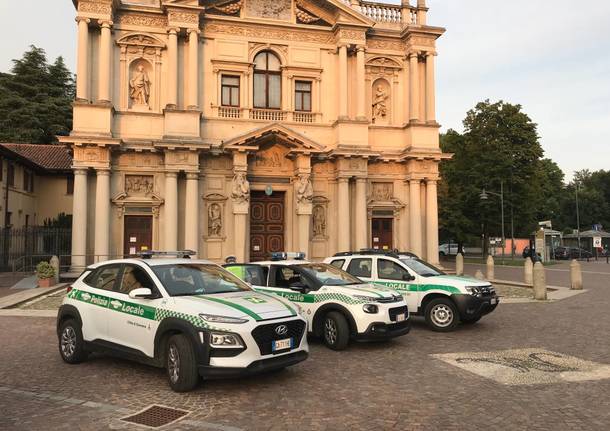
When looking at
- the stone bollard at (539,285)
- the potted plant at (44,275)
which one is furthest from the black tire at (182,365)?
the potted plant at (44,275)

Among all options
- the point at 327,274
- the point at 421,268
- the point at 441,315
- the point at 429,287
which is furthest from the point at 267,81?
the point at 441,315

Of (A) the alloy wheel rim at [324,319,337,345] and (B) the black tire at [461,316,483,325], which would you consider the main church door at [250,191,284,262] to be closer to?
(B) the black tire at [461,316,483,325]

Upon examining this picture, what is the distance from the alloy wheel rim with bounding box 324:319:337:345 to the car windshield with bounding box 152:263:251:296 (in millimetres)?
2107

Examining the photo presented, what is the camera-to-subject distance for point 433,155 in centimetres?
2648

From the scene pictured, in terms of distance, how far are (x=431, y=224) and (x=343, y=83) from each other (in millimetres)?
8609

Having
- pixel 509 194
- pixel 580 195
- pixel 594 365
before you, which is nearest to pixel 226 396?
pixel 594 365

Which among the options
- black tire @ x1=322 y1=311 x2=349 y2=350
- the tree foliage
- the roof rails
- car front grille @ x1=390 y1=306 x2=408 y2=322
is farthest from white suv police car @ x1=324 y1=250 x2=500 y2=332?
the tree foliage

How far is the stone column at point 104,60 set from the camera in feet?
75.5

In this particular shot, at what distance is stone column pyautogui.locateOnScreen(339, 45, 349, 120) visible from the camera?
25.6 metres

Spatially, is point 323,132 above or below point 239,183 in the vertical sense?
above

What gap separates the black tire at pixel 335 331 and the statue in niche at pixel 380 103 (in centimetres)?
1958

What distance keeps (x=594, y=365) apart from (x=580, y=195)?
272ft

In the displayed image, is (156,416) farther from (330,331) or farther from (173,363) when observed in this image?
(330,331)

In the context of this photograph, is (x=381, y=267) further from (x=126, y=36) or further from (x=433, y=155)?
(x=126, y=36)
